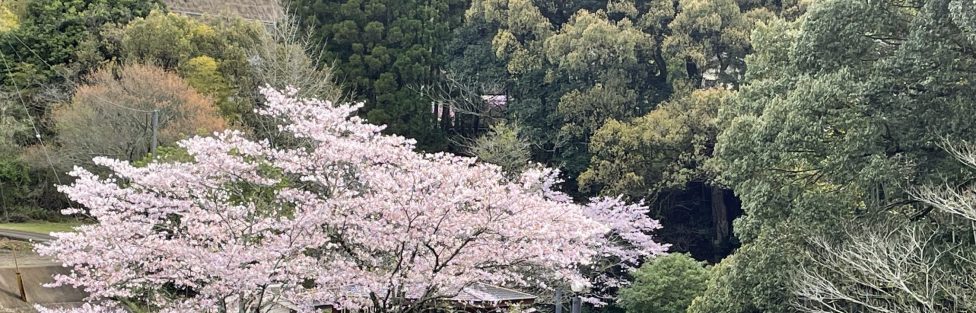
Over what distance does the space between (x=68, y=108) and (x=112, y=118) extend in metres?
1.48

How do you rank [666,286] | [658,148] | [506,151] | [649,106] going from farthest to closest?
1. [649,106]
2. [506,151]
3. [658,148]
4. [666,286]

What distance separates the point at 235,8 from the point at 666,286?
16633 millimetres

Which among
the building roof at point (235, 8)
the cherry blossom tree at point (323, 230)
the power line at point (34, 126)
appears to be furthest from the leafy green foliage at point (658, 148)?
the building roof at point (235, 8)

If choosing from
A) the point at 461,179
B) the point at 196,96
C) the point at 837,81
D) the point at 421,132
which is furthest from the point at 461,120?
the point at 461,179

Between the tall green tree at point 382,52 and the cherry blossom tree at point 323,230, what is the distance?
40.3 feet

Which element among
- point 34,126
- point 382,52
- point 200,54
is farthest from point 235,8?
point 34,126

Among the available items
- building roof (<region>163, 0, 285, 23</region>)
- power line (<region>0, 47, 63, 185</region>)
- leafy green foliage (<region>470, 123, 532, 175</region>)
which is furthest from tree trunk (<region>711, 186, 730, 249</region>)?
power line (<region>0, 47, 63, 185</region>)

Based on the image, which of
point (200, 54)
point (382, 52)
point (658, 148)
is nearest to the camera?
point (658, 148)

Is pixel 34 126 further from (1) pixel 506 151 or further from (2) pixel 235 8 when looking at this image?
(2) pixel 235 8

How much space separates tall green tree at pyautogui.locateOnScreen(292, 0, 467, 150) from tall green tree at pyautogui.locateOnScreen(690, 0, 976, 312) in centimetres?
1018

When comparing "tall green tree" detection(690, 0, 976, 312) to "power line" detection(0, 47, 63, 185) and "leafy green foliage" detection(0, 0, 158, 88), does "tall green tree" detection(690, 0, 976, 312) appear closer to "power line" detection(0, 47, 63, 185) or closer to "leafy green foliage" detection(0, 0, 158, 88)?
"power line" detection(0, 47, 63, 185)

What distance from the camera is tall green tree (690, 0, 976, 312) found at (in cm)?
997

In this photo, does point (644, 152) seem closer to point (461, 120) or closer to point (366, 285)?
point (461, 120)

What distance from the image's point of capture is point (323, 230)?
7.64 metres
